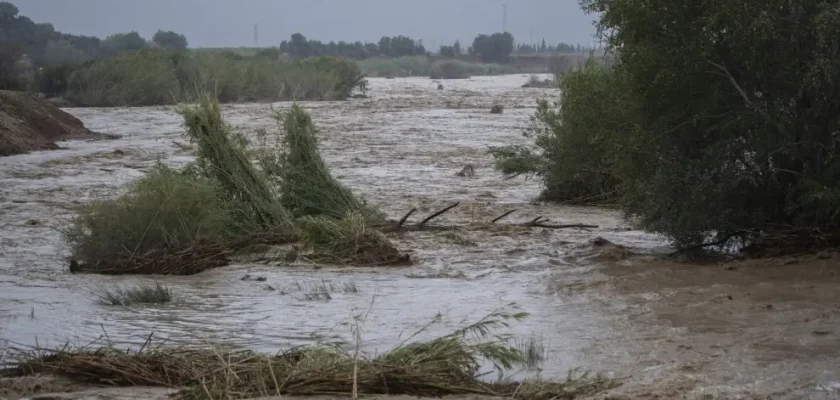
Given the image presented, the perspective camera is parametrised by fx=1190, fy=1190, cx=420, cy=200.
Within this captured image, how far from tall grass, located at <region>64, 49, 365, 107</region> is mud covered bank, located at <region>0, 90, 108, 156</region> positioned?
8578mm

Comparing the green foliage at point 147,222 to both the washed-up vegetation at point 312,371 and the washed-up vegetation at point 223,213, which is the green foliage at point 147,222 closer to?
the washed-up vegetation at point 223,213

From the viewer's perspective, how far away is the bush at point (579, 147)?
13647mm

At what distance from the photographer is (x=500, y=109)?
42.5 meters

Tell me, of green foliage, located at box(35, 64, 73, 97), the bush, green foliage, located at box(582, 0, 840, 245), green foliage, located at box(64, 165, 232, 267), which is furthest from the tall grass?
green foliage, located at box(582, 0, 840, 245)

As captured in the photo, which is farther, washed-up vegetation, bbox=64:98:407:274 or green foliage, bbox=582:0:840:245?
A: washed-up vegetation, bbox=64:98:407:274

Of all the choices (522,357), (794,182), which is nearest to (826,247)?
(794,182)

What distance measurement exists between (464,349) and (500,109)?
115ft

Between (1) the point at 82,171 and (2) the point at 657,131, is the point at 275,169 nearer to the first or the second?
(2) the point at 657,131

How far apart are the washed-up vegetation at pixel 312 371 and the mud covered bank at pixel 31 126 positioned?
19.7 metres

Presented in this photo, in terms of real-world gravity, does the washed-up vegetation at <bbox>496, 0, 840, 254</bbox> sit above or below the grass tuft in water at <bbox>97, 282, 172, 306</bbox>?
above

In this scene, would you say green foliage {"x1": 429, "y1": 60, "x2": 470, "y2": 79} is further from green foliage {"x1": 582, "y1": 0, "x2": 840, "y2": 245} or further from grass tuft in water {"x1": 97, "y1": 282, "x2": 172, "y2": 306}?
grass tuft in water {"x1": 97, "y1": 282, "x2": 172, "y2": 306}

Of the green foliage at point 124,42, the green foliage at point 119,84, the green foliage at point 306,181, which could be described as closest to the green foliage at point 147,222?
the green foliage at point 306,181

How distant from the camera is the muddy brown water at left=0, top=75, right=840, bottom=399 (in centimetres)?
801

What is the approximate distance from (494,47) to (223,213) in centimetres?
11483
